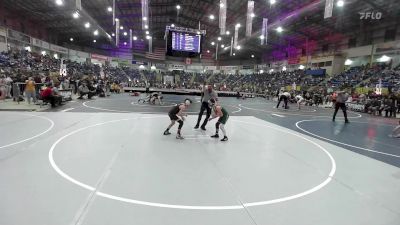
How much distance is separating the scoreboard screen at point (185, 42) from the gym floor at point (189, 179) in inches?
468

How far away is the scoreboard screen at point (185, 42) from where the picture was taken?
63.1ft

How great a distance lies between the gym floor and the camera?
11.5 ft

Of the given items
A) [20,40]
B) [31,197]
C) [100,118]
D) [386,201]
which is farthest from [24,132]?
[20,40]

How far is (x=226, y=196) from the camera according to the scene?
13.6 feet

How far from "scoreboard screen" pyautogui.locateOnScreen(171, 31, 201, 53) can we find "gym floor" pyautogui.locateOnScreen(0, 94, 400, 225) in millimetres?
11882

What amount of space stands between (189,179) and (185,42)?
52.7ft

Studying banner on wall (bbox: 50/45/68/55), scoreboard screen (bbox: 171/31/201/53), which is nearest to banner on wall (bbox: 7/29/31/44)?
banner on wall (bbox: 50/45/68/55)

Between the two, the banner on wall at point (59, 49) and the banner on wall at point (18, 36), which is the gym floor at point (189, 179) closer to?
the banner on wall at point (18, 36)

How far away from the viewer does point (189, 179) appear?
4.81 meters

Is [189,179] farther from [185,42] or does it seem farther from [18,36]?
[18,36]

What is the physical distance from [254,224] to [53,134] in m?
6.75
